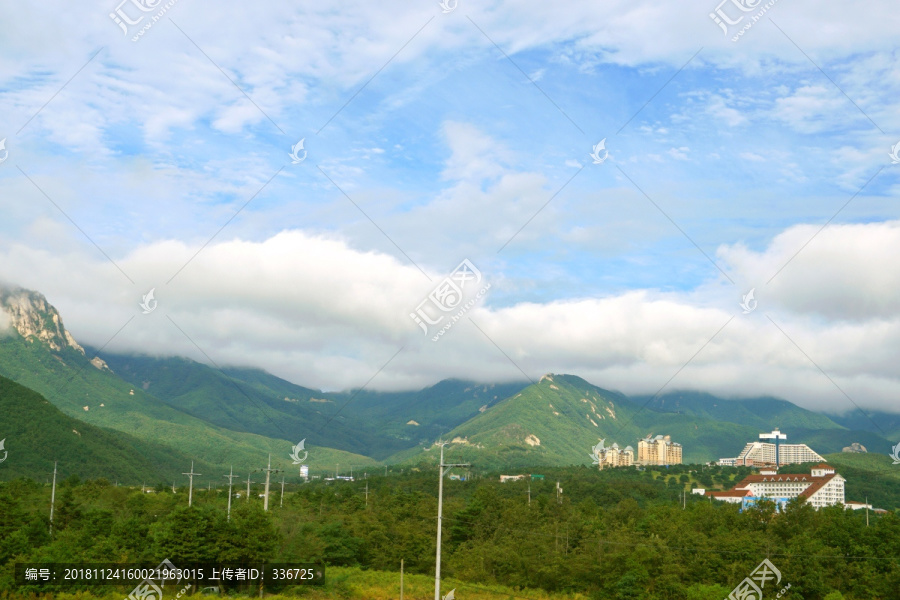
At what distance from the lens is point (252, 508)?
5375cm

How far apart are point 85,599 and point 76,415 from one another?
163820 millimetres

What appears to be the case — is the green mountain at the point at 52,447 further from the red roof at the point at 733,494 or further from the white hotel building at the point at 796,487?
the white hotel building at the point at 796,487

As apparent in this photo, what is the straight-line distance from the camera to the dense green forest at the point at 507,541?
170ft

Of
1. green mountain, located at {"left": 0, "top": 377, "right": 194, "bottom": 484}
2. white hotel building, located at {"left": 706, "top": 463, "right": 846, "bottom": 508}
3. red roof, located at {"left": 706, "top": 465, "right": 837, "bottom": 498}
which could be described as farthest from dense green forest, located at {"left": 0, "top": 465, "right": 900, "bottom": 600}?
white hotel building, located at {"left": 706, "top": 463, "right": 846, "bottom": 508}

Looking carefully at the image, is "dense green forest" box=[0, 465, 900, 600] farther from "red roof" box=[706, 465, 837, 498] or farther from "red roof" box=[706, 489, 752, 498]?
"red roof" box=[706, 465, 837, 498]

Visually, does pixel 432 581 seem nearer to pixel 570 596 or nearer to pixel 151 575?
pixel 570 596

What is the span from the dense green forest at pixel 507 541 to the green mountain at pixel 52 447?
45.1m

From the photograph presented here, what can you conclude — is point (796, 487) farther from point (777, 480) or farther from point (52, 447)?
point (52, 447)

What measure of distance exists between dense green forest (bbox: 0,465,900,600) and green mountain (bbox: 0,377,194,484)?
45064 mm

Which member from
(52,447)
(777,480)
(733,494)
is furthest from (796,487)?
(52,447)

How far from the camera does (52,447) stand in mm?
125750

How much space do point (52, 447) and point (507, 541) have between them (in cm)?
8985

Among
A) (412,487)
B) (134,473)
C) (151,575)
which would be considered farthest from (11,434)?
(151,575)

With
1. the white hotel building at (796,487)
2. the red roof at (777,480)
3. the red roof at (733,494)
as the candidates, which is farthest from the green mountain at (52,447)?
the white hotel building at (796,487)
